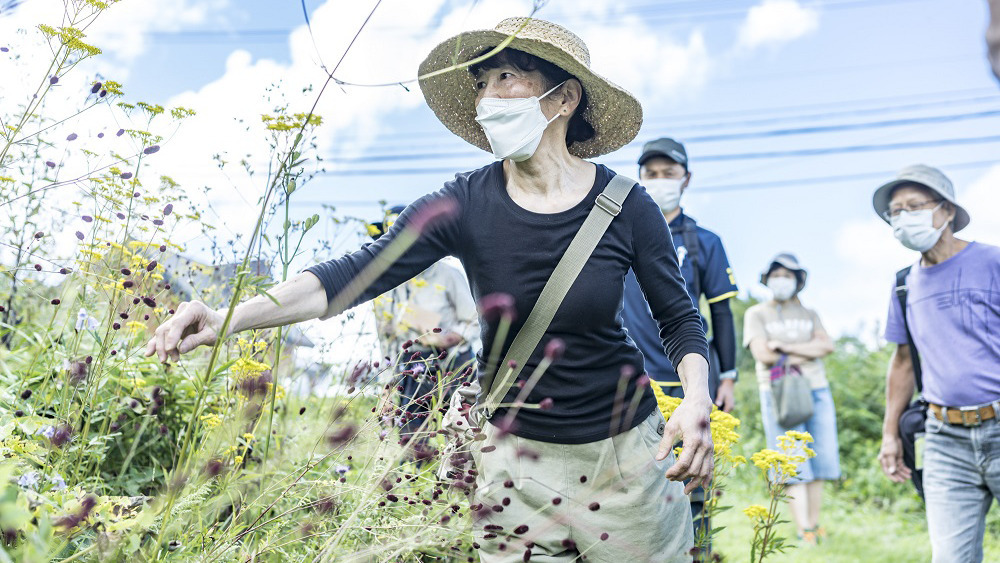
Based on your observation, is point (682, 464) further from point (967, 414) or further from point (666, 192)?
point (666, 192)

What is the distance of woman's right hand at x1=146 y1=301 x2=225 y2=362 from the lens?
183 cm

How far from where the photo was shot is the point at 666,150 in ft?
18.1

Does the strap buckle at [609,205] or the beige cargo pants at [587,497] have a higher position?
the strap buckle at [609,205]

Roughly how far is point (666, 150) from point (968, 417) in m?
2.19

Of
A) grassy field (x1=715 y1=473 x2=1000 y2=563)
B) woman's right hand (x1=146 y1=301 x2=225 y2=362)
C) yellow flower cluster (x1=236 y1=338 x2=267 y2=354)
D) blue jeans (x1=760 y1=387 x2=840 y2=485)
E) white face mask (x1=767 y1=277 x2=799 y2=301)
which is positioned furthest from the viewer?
white face mask (x1=767 y1=277 x2=799 y2=301)

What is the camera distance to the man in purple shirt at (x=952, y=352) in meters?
4.22

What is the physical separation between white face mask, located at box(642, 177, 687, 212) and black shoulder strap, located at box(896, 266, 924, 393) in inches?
50.3

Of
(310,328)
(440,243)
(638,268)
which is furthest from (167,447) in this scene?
(638,268)

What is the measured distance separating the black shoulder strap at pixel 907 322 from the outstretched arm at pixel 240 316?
3.41 meters

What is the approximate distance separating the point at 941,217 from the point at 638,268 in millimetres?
2663

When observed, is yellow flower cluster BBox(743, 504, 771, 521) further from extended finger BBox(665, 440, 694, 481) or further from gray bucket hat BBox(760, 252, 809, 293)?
gray bucket hat BBox(760, 252, 809, 293)

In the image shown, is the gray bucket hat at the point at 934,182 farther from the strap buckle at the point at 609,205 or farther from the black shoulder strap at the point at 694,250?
the strap buckle at the point at 609,205

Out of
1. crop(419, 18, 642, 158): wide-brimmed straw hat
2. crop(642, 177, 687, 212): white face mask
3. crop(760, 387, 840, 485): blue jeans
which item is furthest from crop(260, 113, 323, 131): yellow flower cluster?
crop(760, 387, 840, 485): blue jeans

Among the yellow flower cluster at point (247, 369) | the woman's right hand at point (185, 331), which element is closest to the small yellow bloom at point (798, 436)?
the yellow flower cluster at point (247, 369)
